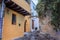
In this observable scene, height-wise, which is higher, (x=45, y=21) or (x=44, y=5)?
(x=44, y=5)

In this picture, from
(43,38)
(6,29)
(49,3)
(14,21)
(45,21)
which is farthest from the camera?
(14,21)

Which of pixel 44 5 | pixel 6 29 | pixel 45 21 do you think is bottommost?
pixel 6 29

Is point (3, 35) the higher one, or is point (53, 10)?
point (53, 10)

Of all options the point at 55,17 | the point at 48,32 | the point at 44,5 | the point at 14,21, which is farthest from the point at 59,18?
the point at 14,21

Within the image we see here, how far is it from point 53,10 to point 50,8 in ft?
A: 0.84

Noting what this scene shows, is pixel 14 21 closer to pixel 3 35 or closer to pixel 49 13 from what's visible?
pixel 3 35

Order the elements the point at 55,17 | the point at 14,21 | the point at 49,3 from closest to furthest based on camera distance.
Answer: the point at 55,17, the point at 49,3, the point at 14,21

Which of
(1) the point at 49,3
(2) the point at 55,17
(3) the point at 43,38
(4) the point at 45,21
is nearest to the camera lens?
(2) the point at 55,17


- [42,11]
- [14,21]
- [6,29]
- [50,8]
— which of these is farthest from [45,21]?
[14,21]

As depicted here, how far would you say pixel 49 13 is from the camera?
7.46 meters

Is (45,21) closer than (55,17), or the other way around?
(55,17)

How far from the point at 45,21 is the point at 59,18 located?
1.65m

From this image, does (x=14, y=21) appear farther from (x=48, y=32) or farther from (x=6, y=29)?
(x=48, y=32)

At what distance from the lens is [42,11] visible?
784 cm
